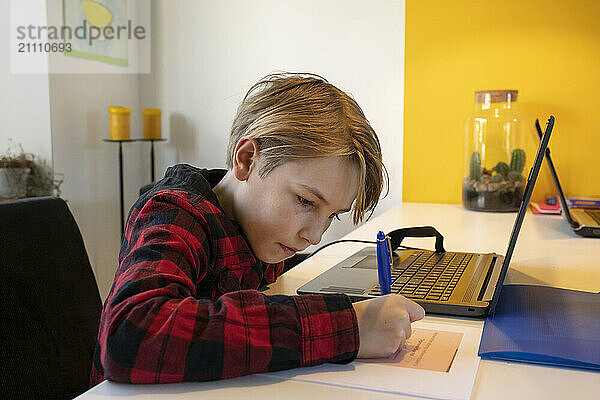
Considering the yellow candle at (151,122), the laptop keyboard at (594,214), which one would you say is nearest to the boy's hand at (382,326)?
the laptop keyboard at (594,214)

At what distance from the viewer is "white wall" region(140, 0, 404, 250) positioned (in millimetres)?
2182

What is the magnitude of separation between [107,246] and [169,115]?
611 mm

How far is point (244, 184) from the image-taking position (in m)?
0.88

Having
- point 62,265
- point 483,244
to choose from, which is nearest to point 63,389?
point 62,265

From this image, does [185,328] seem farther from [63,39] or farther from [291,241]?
[63,39]

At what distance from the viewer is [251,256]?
0.90 metres

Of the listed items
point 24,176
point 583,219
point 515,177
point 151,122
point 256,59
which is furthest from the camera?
point 151,122

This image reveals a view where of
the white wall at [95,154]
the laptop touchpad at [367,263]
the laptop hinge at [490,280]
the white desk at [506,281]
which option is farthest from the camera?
the white wall at [95,154]

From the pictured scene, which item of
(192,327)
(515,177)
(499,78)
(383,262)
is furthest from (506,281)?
(499,78)

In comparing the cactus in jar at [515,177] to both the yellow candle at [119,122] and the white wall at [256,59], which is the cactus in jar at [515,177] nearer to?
the white wall at [256,59]

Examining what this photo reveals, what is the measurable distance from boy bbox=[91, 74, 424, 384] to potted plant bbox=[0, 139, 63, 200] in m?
1.43

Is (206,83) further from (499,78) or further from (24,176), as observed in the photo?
(499,78)

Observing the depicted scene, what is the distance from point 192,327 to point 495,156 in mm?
1525

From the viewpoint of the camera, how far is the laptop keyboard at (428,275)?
908 millimetres
